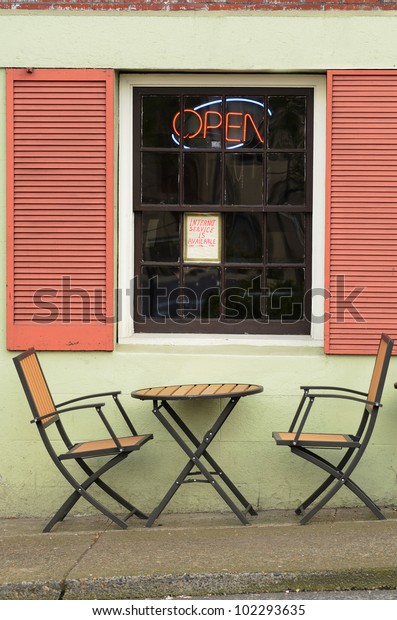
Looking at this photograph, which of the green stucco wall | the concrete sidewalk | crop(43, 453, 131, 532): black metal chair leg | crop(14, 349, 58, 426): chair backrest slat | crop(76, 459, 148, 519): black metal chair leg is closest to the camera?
the concrete sidewalk

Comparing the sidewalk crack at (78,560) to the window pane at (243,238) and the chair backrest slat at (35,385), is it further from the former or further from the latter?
the window pane at (243,238)

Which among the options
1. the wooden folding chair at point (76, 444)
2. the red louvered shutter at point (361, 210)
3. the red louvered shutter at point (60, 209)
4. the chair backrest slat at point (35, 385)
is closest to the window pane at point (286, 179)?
the red louvered shutter at point (361, 210)

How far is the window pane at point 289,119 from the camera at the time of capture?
26.4 ft

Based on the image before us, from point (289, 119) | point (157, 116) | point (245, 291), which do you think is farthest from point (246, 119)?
point (245, 291)

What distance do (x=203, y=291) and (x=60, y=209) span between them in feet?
3.93

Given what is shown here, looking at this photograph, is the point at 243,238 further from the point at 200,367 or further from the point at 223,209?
the point at 200,367

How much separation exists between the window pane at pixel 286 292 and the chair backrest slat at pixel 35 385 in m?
1.74

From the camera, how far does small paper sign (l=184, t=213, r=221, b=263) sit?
816 centimetres

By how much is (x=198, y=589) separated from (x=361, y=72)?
12.3 feet

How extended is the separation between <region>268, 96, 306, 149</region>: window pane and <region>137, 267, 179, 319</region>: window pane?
1.25 meters

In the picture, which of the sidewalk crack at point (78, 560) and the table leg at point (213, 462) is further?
the table leg at point (213, 462)

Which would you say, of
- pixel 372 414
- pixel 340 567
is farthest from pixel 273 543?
pixel 372 414

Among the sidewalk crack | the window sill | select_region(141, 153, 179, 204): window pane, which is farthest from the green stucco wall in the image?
the sidewalk crack

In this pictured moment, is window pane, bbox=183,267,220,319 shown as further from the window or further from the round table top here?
the round table top
